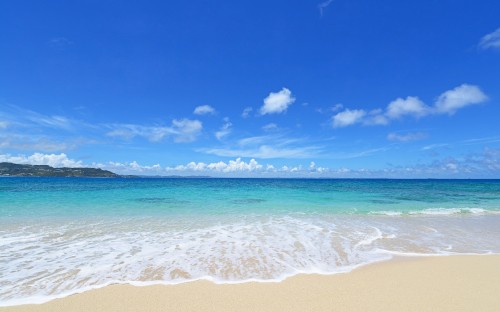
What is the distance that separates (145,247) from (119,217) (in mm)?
7111

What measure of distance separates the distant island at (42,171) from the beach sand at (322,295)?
139191 millimetres

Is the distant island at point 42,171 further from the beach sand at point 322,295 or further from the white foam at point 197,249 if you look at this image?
the beach sand at point 322,295

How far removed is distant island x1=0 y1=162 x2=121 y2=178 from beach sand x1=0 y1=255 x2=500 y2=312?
139191 mm

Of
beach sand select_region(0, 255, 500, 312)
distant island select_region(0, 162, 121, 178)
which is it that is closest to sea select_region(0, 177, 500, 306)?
beach sand select_region(0, 255, 500, 312)

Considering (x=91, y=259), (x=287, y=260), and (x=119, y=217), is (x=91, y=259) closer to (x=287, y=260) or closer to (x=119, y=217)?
(x=287, y=260)

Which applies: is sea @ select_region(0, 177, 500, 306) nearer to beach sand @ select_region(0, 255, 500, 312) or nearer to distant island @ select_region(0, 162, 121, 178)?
beach sand @ select_region(0, 255, 500, 312)

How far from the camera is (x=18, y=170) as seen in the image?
109062mm

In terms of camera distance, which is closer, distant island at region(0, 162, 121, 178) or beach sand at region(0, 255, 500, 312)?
beach sand at region(0, 255, 500, 312)

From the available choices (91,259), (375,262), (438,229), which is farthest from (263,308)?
(438,229)

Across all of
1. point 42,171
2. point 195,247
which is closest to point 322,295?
point 195,247

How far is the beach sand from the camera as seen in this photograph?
14.1 feet

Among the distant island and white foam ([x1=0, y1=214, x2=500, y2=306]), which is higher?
the distant island

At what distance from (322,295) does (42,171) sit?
144898mm

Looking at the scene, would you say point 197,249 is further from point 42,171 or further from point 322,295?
point 42,171
